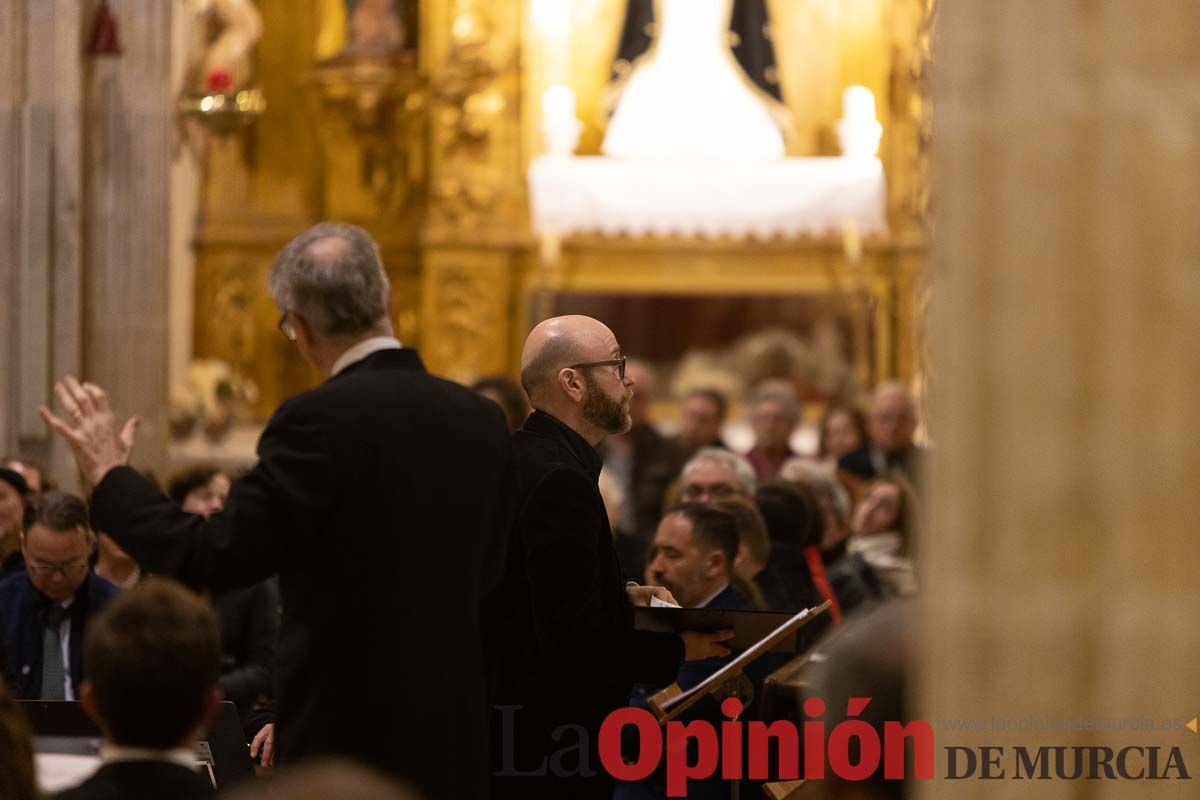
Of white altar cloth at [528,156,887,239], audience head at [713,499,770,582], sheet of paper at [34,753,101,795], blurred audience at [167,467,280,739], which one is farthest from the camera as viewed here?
white altar cloth at [528,156,887,239]

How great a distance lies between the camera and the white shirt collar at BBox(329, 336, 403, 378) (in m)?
3.86

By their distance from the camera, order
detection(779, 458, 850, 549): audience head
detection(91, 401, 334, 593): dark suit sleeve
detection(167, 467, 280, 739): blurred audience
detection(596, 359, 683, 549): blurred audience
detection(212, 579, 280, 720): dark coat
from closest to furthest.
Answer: detection(91, 401, 334, 593): dark suit sleeve < detection(167, 467, 280, 739): blurred audience < detection(212, 579, 280, 720): dark coat < detection(779, 458, 850, 549): audience head < detection(596, 359, 683, 549): blurred audience

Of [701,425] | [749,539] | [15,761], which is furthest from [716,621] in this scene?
→ [701,425]

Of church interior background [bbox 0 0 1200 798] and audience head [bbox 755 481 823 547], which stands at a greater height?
church interior background [bbox 0 0 1200 798]

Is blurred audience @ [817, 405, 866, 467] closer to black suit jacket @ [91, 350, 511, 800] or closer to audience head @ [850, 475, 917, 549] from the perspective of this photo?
audience head @ [850, 475, 917, 549]

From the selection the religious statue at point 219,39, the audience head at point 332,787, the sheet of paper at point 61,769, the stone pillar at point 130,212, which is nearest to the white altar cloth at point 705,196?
the religious statue at point 219,39

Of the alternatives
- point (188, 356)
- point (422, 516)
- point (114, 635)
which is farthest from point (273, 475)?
point (188, 356)

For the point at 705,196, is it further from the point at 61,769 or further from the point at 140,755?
the point at 140,755

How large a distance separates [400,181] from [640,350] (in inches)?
91.7

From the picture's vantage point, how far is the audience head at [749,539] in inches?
249

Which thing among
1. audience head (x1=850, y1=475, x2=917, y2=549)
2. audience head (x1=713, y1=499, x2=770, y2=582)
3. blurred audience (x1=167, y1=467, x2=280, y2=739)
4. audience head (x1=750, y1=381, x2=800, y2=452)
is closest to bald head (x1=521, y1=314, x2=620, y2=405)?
audience head (x1=713, y1=499, x2=770, y2=582)

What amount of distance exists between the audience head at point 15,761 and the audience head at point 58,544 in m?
2.93

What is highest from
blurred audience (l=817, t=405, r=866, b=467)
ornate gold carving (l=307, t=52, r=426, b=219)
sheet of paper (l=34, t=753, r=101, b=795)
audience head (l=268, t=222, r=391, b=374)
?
ornate gold carving (l=307, t=52, r=426, b=219)

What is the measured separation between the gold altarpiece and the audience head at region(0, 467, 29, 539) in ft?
28.8
